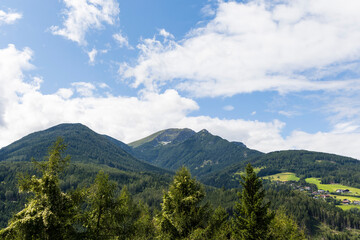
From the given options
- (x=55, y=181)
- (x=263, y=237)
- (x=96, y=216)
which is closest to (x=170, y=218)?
(x=96, y=216)

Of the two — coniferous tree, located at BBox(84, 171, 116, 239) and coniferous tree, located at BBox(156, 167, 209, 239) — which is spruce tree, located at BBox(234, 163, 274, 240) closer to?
coniferous tree, located at BBox(156, 167, 209, 239)

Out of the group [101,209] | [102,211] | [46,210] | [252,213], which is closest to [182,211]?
[252,213]

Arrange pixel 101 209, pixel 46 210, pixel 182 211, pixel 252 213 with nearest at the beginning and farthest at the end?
pixel 46 210, pixel 101 209, pixel 182 211, pixel 252 213

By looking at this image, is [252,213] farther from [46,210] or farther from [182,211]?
[46,210]

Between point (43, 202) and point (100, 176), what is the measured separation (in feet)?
25.6

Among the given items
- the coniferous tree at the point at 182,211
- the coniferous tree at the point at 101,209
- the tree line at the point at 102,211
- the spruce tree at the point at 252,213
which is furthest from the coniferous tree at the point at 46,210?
the spruce tree at the point at 252,213

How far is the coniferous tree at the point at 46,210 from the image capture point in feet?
63.1

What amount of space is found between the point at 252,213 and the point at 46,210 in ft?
82.7

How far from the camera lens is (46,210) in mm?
19281

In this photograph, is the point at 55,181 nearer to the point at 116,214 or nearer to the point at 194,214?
the point at 116,214

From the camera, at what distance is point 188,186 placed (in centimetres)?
3200

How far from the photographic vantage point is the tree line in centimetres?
1966

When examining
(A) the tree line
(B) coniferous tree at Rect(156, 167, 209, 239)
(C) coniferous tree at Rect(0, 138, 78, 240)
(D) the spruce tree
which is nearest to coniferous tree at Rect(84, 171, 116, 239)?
(A) the tree line

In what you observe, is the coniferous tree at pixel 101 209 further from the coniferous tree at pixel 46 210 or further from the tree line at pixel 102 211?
the coniferous tree at pixel 46 210
